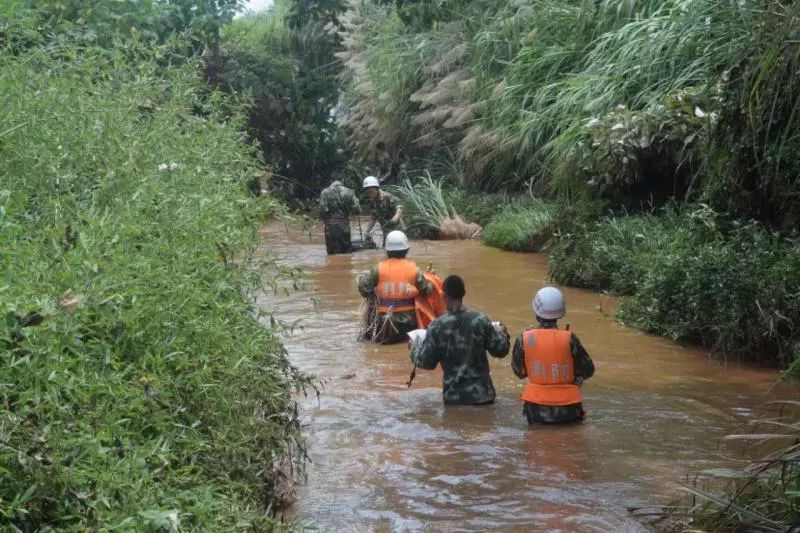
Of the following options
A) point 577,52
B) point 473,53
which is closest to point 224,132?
point 577,52

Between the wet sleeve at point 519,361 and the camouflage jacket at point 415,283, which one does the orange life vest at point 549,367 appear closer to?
the wet sleeve at point 519,361

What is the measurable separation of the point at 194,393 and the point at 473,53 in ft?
68.4

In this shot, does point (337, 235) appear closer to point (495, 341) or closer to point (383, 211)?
point (383, 211)

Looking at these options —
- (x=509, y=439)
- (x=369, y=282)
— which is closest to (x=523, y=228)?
(x=369, y=282)

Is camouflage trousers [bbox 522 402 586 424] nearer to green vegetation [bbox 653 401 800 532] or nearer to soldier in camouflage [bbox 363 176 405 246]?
green vegetation [bbox 653 401 800 532]

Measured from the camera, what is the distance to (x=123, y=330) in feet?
15.6

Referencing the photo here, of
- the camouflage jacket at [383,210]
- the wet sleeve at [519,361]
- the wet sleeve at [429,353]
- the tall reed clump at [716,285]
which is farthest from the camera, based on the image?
the camouflage jacket at [383,210]

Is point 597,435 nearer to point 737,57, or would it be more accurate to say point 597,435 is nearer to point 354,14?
point 737,57

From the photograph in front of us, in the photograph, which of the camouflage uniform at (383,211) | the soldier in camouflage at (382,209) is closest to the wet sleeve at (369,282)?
the soldier in camouflage at (382,209)

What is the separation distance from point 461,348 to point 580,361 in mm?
1066

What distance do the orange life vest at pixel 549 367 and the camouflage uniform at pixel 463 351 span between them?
56 cm

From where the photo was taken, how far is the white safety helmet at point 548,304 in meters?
8.05

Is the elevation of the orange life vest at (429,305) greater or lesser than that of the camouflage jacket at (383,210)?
lesser

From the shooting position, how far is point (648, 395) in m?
9.27
